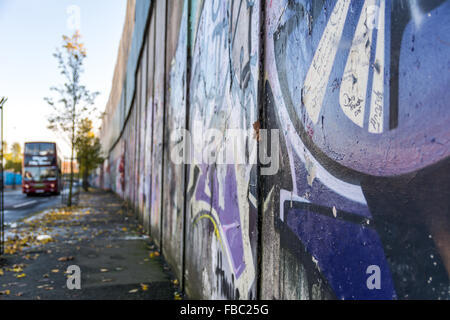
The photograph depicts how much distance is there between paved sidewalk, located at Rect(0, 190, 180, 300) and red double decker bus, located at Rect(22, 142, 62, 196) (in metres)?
17.5

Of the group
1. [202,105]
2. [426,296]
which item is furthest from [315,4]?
[202,105]

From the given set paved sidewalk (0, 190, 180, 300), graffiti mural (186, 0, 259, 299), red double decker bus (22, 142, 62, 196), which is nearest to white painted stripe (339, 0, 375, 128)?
graffiti mural (186, 0, 259, 299)

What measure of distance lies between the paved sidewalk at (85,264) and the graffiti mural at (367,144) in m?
3.16

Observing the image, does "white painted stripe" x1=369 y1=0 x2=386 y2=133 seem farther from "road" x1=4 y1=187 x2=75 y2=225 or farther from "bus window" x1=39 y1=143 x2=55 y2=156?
"bus window" x1=39 y1=143 x2=55 y2=156

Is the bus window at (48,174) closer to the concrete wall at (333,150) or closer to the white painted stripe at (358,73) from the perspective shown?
the concrete wall at (333,150)

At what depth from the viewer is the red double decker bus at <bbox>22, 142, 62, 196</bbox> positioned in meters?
24.7

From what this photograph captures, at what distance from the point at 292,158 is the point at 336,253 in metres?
0.54

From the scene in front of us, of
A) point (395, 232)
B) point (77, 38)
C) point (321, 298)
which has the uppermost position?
point (77, 38)

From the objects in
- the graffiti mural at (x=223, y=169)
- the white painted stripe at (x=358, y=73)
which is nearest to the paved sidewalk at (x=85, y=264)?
the graffiti mural at (x=223, y=169)

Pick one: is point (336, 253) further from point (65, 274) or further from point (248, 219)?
point (65, 274)

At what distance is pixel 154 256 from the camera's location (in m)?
6.35

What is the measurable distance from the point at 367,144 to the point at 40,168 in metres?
28.2

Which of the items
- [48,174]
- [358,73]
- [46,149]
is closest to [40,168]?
[48,174]

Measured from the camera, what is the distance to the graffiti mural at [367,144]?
95 centimetres
